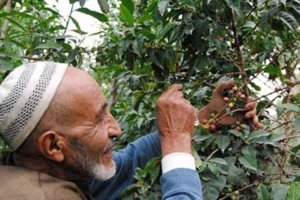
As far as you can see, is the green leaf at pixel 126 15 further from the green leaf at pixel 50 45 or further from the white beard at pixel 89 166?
the white beard at pixel 89 166

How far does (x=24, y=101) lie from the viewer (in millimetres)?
1713

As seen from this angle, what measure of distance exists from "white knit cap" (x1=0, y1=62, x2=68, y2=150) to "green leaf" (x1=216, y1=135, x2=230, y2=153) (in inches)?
24.5

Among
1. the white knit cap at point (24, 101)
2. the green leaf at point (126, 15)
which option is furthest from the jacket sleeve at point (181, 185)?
the green leaf at point (126, 15)

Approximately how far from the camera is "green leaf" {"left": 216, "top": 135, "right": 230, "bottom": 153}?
1.90 metres

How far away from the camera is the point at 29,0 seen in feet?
Answer: 10.2

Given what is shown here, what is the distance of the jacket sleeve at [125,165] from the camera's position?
2162mm

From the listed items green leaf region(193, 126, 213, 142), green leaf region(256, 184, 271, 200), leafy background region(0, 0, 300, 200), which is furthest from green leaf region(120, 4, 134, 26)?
green leaf region(256, 184, 271, 200)

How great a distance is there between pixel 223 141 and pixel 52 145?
0.62 metres

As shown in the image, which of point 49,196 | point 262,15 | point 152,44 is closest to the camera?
point 49,196

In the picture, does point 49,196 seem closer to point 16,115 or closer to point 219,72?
point 16,115

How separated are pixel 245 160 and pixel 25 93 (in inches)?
31.8

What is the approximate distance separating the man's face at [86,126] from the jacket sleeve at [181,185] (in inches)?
9.4

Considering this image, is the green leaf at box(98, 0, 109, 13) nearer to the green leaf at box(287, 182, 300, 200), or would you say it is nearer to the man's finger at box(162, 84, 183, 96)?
the man's finger at box(162, 84, 183, 96)

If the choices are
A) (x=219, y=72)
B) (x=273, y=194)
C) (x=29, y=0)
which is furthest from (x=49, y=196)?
(x=29, y=0)
